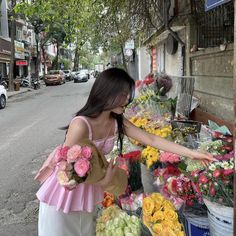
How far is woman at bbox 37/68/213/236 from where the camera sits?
2559mm

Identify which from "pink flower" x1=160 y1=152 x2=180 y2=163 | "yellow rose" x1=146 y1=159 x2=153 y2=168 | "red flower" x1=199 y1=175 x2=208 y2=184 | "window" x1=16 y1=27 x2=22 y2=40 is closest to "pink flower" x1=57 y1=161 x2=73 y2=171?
"red flower" x1=199 y1=175 x2=208 y2=184

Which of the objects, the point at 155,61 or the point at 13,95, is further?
the point at 13,95

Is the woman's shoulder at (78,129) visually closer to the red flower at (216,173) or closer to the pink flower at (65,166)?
the pink flower at (65,166)

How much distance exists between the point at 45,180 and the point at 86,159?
54cm

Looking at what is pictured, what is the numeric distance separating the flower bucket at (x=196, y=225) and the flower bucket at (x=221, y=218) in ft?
1.14

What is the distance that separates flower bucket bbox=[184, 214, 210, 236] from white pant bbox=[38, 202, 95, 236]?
35.1 inches

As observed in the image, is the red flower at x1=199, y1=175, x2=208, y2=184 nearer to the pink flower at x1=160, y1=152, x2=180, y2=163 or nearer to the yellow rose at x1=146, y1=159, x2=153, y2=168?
the pink flower at x1=160, y1=152, x2=180, y2=163

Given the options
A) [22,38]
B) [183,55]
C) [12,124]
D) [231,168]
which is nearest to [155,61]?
[12,124]

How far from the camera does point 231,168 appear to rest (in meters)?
2.62

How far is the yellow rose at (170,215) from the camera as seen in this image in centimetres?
305

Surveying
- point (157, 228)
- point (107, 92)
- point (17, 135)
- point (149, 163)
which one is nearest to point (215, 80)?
point (149, 163)

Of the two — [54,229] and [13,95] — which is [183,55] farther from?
[13,95]

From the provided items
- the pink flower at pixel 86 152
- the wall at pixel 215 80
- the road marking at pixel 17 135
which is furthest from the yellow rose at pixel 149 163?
the road marking at pixel 17 135

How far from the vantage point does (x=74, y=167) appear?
225 centimetres
